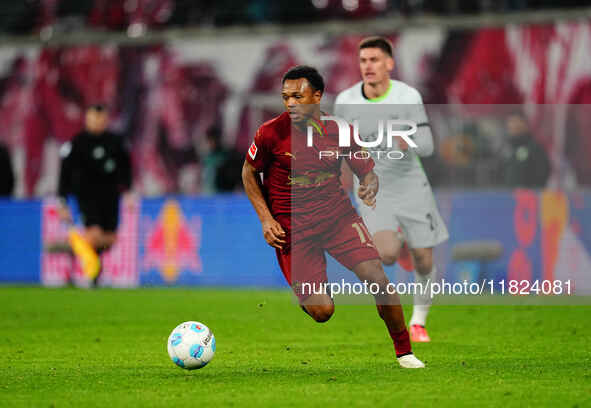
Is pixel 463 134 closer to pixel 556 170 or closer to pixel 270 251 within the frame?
pixel 556 170

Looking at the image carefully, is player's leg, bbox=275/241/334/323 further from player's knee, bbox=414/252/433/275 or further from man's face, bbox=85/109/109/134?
man's face, bbox=85/109/109/134

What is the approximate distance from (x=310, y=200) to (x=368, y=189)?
42 centimetres

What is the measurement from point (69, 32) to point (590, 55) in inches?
393

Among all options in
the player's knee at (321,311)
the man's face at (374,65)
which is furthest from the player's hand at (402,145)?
the player's knee at (321,311)

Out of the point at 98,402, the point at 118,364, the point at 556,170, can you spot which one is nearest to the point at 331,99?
the point at 556,170

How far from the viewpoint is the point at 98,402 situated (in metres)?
6.26

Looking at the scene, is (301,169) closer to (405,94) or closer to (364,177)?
(364,177)

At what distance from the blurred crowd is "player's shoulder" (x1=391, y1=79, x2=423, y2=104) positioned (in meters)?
9.31

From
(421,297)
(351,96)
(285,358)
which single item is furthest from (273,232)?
(421,297)

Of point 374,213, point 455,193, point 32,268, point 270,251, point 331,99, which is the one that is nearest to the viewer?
point 374,213

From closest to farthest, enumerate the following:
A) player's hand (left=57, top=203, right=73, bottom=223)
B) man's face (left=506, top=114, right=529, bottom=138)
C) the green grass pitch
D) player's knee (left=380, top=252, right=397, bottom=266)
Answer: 1. the green grass pitch
2. player's knee (left=380, top=252, right=397, bottom=266)
3. player's hand (left=57, top=203, right=73, bottom=223)
4. man's face (left=506, top=114, right=529, bottom=138)

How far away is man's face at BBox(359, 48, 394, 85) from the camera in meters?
9.52

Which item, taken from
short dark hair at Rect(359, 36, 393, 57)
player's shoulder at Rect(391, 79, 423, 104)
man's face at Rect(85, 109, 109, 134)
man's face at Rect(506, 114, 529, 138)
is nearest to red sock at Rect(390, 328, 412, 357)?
player's shoulder at Rect(391, 79, 423, 104)

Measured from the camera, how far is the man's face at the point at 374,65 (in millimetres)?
9523
